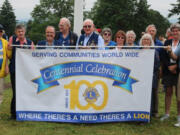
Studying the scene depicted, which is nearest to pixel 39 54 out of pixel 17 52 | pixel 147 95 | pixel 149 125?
pixel 17 52

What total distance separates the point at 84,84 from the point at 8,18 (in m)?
59.7

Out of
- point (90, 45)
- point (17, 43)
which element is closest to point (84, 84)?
point (90, 45)

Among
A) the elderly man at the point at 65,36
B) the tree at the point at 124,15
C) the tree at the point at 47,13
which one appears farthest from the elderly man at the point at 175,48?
the tree at the point at 47,13

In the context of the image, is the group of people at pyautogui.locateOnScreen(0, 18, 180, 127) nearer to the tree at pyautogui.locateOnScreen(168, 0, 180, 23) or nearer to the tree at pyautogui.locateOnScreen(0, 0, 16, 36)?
the tree at pyautogui.locateOnScreen(168, 0, 180, 23)

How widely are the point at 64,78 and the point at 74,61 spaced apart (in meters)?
0.37

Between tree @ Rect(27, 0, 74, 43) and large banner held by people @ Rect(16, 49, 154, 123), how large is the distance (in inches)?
1784

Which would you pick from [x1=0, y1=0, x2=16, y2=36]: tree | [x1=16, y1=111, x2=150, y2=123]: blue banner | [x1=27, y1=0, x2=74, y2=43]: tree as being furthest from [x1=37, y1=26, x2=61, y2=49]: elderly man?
[x1=0, y1=0, x2=16, y2=36]: tree

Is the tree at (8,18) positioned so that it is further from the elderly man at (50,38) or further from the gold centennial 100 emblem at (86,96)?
the gold centennial 100 emblem at (86,96)

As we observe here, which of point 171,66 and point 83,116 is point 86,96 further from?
point 171,66

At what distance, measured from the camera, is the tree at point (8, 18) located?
2347 inches

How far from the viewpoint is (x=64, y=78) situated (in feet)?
17.0

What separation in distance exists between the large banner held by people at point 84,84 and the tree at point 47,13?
45.3m

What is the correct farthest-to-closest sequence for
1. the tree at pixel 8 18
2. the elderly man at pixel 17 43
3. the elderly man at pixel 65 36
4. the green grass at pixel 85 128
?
1. the tree at pixel 8 18
2. the elderly man at pixel 65 36
3. the elderly man at pixel 17 43
4. the green grass at pixel 85 128

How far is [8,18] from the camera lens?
61031mm
